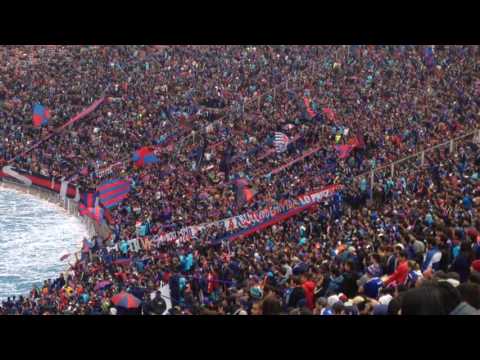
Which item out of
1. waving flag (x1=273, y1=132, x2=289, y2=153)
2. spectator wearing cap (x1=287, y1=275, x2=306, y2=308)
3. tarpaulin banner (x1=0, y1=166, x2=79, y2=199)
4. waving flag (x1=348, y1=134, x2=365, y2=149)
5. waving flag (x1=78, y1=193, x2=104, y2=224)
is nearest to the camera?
spectator wearing cap (x1=287, y1=275, x2=306, y2=308)

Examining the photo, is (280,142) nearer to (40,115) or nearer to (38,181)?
(38,181)

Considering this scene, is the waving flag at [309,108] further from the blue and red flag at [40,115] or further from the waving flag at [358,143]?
the blue and red flag at [40,115]

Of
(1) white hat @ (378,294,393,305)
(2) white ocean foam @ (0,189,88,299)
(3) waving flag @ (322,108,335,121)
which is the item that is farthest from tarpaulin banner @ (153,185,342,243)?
(1) white hat @ (378,294,393,305)

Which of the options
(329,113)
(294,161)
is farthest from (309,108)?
(294,161)

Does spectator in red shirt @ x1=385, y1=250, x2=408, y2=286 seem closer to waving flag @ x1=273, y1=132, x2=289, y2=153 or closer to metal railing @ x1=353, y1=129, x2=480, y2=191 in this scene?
metal railing @ x1=353, y1=129, x2=480, y2=191

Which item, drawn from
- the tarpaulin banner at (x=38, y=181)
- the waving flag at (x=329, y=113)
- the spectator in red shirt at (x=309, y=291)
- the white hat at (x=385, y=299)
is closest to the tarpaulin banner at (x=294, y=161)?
A: the waving flag at (x=329, y=113)

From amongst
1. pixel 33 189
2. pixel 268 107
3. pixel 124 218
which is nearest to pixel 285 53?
pixel 268 107
